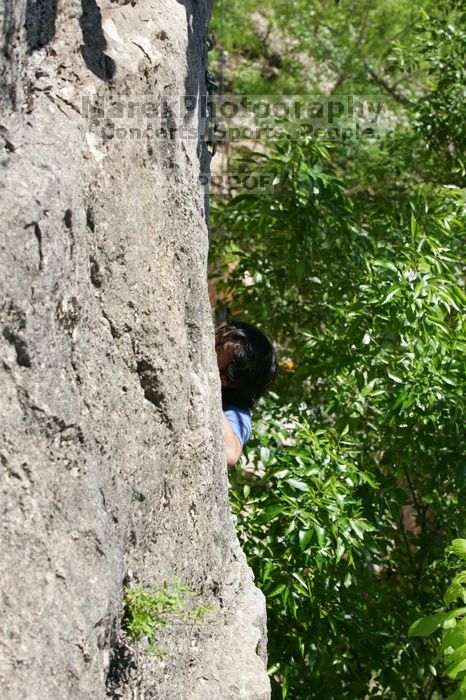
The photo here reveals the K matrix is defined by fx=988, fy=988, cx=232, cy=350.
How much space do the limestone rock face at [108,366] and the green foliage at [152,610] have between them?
1.1 inches

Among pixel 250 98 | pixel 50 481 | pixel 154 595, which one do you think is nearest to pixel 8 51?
pixel 50 481

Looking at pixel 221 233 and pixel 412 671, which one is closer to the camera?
pixel 412 671

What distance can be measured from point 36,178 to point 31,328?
0.27 metres

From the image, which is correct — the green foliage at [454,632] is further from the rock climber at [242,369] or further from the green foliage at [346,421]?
the rock climber at [242,369]

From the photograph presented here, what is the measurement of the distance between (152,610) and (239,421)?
913 mm

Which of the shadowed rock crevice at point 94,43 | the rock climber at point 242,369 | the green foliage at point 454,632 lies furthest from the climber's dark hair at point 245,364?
the shadowed rock crevice at point 94,43

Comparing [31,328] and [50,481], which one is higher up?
[31,328]

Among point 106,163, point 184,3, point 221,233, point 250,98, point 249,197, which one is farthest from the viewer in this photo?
point 250,98

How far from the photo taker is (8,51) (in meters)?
1.79

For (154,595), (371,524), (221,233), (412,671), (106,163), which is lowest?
(412,671)

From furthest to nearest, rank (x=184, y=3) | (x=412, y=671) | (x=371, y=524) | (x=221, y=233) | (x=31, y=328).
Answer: (x=221, y=233) → (x=412, y=671) → (x=371, y=524) → (x=184, y=3) → (x=31, y=328)

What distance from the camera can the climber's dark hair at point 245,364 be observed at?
116 inches

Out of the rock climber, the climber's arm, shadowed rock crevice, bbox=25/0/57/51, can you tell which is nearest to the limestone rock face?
shadowed rock crevice, bbox=25/0/57/51

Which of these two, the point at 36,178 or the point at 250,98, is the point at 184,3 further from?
the point at 250,98
